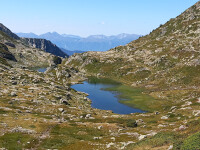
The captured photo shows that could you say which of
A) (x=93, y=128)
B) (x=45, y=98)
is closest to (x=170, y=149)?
(x=93, y=128)

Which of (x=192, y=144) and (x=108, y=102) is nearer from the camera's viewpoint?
(x=192, y=144)

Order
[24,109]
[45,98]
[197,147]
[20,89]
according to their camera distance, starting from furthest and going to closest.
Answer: [20,89] → [45,98] → [24,109] → [197,147]

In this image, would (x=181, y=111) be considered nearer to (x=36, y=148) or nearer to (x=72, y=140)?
(x=72, y=140)

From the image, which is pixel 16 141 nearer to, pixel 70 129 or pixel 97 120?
pixel 70 129

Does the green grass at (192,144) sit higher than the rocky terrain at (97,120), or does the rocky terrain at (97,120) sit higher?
the green grass at (192,144)

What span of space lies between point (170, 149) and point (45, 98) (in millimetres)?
75475

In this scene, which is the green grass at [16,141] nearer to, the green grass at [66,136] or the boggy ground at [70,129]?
the boggy ground at [70,129]

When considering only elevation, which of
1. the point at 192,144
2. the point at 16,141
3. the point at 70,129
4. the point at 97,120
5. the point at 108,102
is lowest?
the point at 108,102

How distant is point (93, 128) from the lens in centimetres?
5519

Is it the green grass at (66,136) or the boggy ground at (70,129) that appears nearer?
the boggy ground at (70,129)

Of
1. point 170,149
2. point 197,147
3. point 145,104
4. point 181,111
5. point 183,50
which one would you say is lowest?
point 145,104

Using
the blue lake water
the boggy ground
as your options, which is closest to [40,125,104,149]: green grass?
the boggy ground

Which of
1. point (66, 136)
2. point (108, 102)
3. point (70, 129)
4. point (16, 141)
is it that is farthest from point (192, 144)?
point (108, 102)

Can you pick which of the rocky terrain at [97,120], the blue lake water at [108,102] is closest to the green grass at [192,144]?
the rocky terrain at [97,120]
